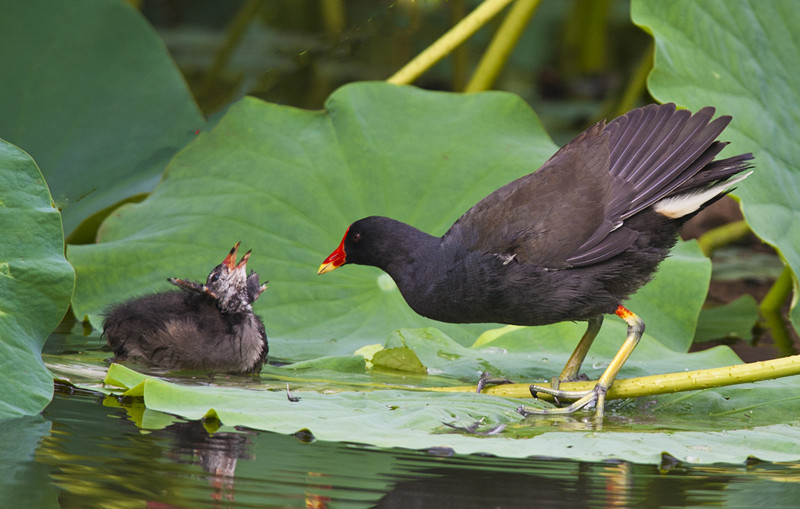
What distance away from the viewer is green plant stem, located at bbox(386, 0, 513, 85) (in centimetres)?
409

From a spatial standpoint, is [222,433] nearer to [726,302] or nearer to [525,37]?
[726,302]

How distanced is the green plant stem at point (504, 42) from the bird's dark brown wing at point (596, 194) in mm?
1627

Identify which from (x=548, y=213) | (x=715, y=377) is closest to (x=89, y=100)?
(x=548, y=213)

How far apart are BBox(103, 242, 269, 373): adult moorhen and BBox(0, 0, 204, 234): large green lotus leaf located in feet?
2.77

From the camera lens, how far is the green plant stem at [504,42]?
4523 millimetres

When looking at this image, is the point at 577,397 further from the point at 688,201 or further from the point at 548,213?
the point at 688,201

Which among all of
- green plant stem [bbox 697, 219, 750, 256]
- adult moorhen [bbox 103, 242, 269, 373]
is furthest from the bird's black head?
green plant stem [bbox 697, 219, 750, 256]

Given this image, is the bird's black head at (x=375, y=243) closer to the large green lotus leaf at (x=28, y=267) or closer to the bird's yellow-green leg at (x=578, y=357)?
the bird's yellow-green leg at (x=578, y=357)

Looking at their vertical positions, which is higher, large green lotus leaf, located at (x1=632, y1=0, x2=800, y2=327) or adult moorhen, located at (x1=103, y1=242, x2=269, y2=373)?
large green lotus leaf, located at (x1=632, y1=0, x2=800, y2=327)

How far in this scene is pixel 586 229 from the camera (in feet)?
9.52

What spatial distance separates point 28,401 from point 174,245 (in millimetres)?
1344

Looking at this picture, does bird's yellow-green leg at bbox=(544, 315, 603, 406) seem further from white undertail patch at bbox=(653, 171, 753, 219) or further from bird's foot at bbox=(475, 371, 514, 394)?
white undertail patch at bbox=(653, 171, 753, 219)

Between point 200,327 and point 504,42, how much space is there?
2.15m

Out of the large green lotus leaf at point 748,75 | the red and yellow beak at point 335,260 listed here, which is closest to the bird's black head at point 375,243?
the red and yellow beak at point 335,260
